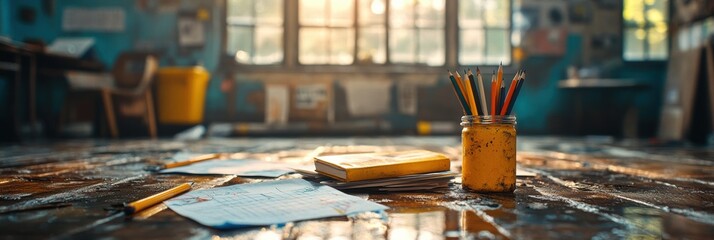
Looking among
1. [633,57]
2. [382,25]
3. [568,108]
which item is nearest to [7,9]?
[382,25]

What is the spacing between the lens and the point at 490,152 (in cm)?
115

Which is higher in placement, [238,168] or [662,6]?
[662,6]

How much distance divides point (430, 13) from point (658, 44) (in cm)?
280

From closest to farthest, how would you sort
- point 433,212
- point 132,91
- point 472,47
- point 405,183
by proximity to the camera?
1. point 433,212
2. point 405,183
3. point 132,91
4. point 472,47

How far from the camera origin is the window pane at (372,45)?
237 inches

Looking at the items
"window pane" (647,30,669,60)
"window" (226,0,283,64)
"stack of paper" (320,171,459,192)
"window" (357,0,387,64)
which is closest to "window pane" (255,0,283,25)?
"window" (226,0,283,64)

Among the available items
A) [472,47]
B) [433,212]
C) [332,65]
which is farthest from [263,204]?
[472,47]

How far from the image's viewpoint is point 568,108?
6109 millimetres

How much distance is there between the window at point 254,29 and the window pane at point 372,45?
A: 98cm

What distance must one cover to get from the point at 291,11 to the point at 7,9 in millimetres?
2992

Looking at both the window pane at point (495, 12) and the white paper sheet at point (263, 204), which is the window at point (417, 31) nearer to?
the window pane at point (495, 12)

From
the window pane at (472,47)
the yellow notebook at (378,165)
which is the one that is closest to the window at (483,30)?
the window pane at (472,47)

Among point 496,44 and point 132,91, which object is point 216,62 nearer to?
point 132,91

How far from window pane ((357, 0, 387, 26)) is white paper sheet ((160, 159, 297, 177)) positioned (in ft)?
14.2
